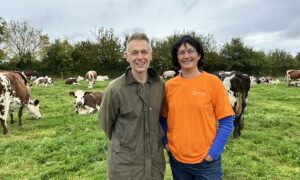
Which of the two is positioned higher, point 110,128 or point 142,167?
point 110,128

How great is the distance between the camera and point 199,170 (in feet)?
11.4

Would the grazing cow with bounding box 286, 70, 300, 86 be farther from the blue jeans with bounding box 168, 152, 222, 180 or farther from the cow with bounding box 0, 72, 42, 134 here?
the blue jeans with bounding box 168, 152, 222, 180

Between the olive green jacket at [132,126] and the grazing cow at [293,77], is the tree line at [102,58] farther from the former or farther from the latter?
the olive green jacket at [132,126]

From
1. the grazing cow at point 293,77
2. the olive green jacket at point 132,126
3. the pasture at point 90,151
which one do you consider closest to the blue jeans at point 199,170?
the olive green jacket at point 132,126

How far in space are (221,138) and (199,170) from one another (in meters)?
0.38

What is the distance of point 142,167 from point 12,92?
30.4 ft

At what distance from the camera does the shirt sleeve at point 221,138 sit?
3.37 metres

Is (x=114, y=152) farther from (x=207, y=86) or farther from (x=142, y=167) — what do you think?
(x=207, y=86)

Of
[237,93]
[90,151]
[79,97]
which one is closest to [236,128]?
[237,93]

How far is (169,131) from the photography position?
11.7 ft

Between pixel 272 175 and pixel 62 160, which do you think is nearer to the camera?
pixel 272 175

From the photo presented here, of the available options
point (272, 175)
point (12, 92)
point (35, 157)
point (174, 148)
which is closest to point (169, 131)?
point (174, 148)

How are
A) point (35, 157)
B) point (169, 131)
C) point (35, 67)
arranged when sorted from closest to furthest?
point (169, 131)
point (35, 157)
point (35, 67)

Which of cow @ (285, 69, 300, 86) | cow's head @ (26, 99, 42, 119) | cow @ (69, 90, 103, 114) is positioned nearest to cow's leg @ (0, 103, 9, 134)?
cow's head @ (26, 99, 42, 119)
